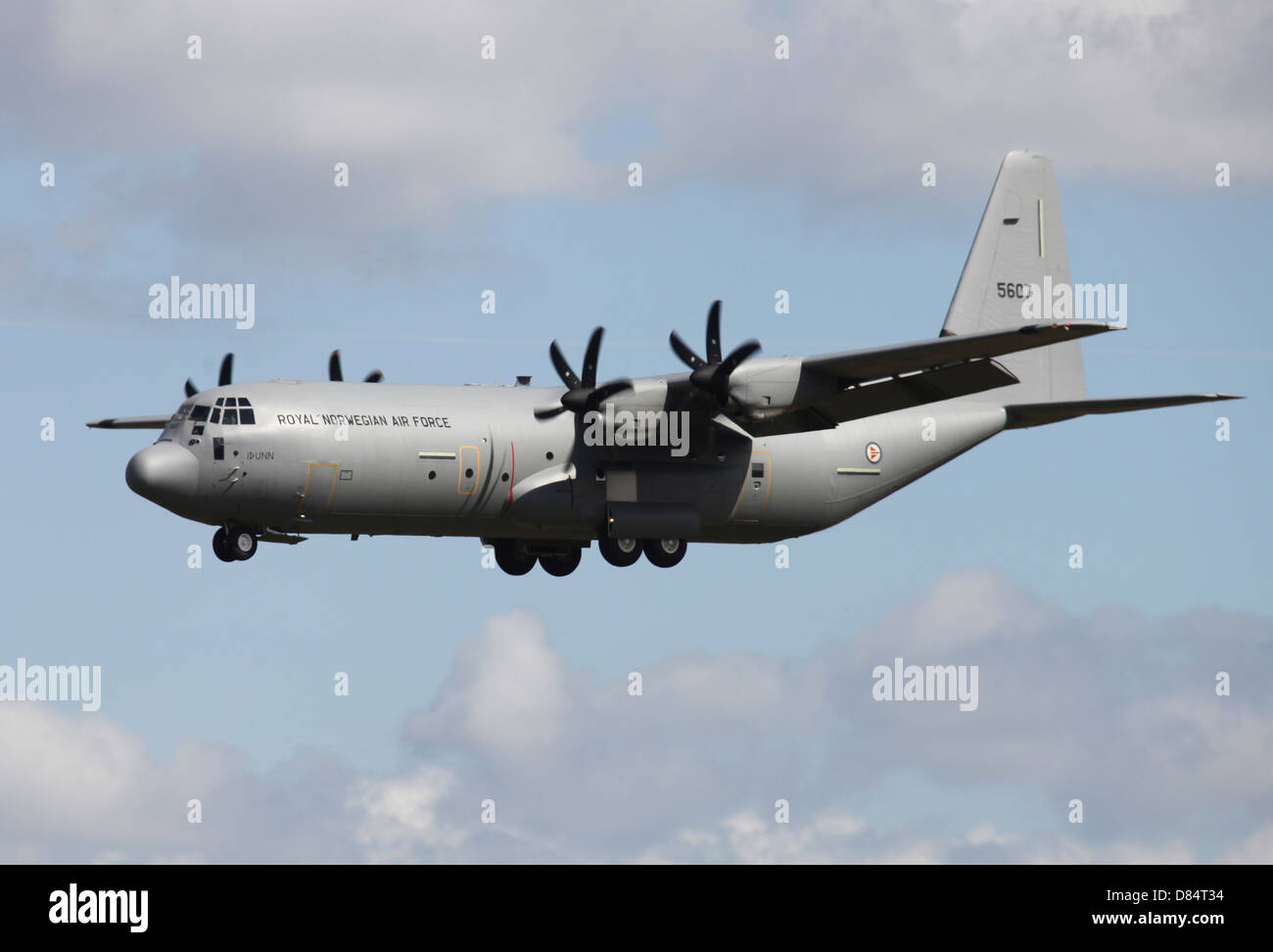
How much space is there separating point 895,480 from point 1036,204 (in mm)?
6792

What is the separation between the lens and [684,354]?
111 ft

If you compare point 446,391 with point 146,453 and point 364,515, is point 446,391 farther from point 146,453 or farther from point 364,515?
point 146,453

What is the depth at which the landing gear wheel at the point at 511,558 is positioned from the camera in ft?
117

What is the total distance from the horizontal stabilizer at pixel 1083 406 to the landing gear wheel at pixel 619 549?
8.11 metres

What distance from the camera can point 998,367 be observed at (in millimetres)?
32156

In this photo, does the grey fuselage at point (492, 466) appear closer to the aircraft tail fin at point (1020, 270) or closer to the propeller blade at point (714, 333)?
the propeller blade at point (714, 333)

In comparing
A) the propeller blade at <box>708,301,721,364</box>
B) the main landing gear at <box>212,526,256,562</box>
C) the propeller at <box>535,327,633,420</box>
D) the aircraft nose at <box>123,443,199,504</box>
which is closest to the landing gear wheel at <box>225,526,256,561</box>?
the main landing gear at <box>212,526,256,562</box>

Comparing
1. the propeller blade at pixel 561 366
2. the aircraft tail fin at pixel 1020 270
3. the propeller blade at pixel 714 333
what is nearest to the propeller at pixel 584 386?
the propeller blade at pixel 561 366

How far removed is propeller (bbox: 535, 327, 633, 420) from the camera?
110 ft

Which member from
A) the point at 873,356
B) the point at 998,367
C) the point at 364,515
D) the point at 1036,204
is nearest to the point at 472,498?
the point at 364,515

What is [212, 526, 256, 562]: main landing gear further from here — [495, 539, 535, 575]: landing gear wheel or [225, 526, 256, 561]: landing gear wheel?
[495, 539, 535, 575]: landing gear wheel

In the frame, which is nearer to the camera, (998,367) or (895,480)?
(998,367)

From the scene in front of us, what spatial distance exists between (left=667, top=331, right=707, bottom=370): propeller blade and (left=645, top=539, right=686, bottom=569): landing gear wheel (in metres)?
3.28

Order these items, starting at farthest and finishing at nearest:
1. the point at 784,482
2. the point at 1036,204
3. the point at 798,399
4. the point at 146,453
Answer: the point at 1036,204 → the point at 784,482 → the point at 798,399 → the point at 146,453
